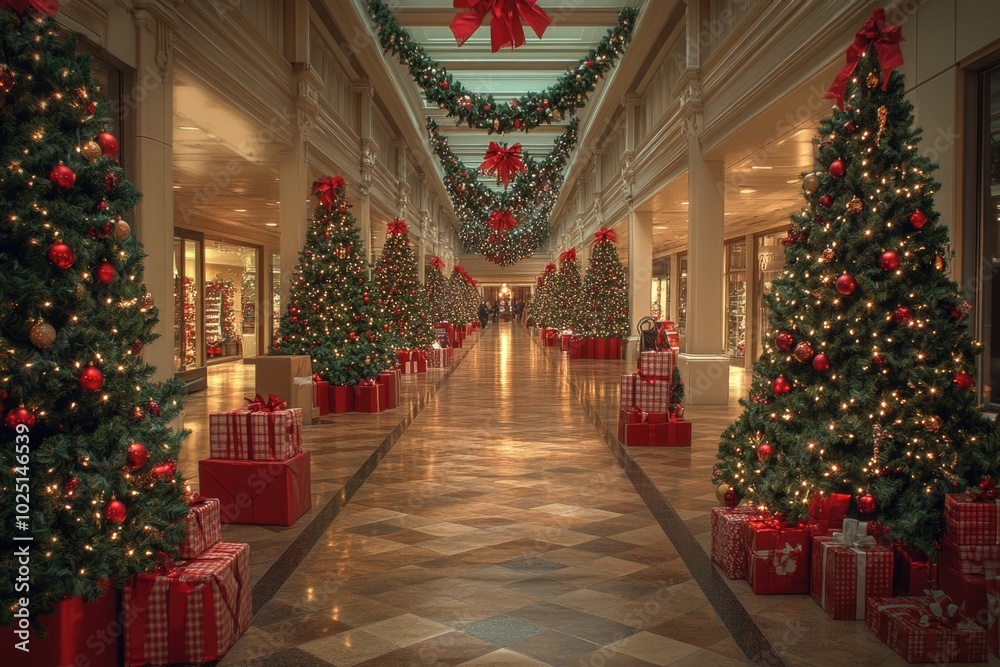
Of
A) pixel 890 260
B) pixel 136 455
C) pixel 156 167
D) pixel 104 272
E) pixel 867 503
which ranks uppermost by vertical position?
pixel 156 167

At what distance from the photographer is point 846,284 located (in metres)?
3.76

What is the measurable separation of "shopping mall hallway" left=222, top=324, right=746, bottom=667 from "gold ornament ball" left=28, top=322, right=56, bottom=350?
4.46ft

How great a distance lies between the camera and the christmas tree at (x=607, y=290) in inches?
696

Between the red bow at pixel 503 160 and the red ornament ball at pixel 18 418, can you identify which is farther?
the red bow at pixel 503 160

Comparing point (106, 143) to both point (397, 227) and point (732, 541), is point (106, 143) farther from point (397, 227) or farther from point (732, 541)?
point (397, 227)

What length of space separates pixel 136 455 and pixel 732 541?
8.96ft

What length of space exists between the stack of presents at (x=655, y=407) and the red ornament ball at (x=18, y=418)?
5.63m

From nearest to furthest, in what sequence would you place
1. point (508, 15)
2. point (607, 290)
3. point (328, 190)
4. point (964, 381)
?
1. point (964, 381)
2. point (508, 15)
3. point (328, 190)
4. point (607, 290)

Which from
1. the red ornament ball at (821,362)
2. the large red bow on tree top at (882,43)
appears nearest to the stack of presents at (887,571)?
the red ornament ball at (821,362)

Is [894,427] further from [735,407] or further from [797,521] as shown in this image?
[735,407]

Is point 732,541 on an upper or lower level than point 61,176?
lower

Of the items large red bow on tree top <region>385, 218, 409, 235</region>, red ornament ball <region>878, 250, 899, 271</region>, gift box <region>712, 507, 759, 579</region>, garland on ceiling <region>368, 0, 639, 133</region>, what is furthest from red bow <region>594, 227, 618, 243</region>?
red ornament ball <region>878, 250, 899, 271</region>

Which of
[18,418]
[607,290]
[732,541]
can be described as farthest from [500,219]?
[18,418]

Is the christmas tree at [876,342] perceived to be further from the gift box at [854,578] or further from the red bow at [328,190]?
the red bow at [328,190]
